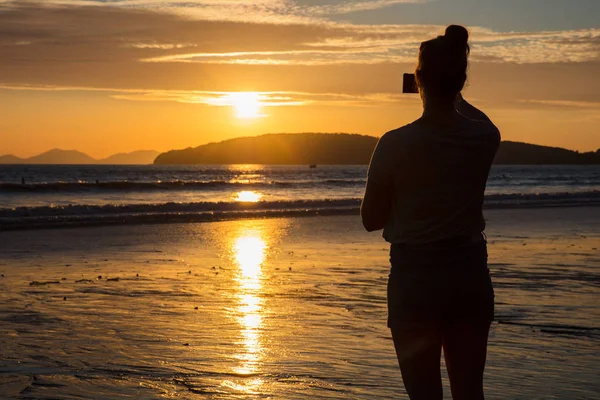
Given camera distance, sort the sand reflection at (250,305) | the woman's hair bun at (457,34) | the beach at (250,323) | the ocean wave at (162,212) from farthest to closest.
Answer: the ocean wave at (162,212)
the sand reflection at (250,305)
the beach at (250,323)
the woman's hair bun at (457,34)

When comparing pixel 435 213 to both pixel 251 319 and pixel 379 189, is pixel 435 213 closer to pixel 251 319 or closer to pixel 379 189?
pixel 379 189

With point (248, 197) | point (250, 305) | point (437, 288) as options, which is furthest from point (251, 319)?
point (248, 197)

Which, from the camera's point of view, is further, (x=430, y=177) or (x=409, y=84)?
(x=409, y=84)

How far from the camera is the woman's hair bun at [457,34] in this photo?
2832mm

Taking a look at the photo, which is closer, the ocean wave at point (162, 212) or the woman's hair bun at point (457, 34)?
the woman's hair bun at point (457, 34)

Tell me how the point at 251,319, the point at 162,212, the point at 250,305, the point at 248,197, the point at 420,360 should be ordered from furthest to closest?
the point at 248,197, the point at 162,212, the point at 250,305, the point at 251,319, the point at 420,360

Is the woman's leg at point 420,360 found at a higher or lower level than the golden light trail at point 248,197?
higher

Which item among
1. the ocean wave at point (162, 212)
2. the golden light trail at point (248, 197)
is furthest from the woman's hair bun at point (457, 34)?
Result: the golden light trail at point (248, 197)

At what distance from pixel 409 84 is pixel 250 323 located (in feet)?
16.0

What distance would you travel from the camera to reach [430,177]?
113 inches

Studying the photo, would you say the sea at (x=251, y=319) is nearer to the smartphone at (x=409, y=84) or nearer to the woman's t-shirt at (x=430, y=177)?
the woman's t-shirt at (x=430, y=177)

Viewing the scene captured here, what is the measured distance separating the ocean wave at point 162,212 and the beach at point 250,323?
814 cm

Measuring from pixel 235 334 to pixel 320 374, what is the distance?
1.47 meters

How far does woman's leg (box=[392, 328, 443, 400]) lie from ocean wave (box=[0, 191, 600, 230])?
18872mm
